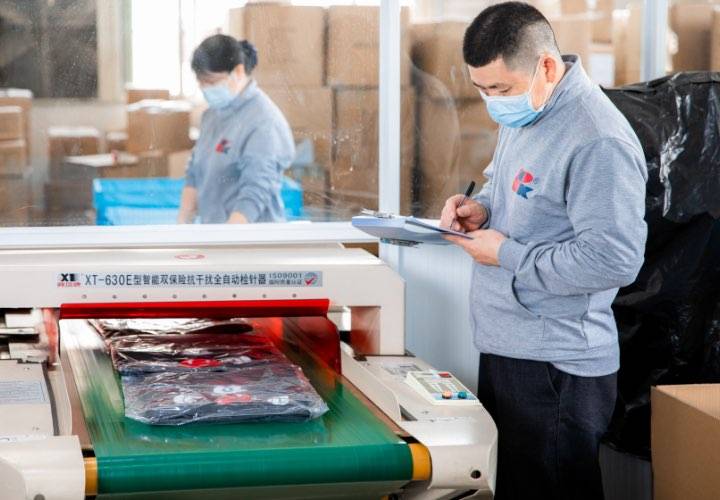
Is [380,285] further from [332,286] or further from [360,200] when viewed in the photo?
[360,200]

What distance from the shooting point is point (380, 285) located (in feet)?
7.39

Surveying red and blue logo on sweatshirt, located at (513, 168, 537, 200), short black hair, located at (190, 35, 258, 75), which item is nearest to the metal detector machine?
red and blue logo on sweatshirt, located at (513, 168, 537, 200)

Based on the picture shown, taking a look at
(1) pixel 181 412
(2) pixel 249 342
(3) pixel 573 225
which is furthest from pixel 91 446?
(3) pixel 573 225

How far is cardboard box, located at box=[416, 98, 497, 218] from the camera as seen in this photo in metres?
2.83

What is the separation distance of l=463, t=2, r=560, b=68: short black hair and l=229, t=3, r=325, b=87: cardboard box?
29.7 inches

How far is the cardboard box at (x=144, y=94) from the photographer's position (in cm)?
266

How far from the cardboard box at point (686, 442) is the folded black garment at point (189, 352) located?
0.77m

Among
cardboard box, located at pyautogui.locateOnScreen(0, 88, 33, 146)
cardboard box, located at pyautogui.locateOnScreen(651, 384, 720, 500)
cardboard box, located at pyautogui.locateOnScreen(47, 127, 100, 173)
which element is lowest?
cardboard box, located at pyautogui.locateOnScreen(651, 384, 720, 500)

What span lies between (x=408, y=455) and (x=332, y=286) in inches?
23.7

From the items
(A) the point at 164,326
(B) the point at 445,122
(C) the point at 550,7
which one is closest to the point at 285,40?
(B) the point at 445,122

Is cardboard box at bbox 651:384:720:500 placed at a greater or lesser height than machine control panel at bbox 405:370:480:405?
lesser

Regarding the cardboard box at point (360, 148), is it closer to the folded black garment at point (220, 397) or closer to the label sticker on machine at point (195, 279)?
the label sticker on machine at point (195, 279)

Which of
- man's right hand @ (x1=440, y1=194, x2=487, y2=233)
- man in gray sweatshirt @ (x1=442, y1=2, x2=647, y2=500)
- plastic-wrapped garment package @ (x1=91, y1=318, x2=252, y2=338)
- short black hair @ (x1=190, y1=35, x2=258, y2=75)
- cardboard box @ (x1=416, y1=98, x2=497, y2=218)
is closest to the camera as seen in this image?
man in gray sweatshirt @ (x1=442, y1=2, x2=647, y2=500)

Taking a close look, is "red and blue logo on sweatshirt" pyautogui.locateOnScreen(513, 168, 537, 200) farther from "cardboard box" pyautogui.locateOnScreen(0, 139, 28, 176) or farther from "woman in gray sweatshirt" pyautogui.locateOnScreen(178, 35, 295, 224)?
"cardboard box" pyautogui.locateOnScreen(0, 139, 28, 176)
